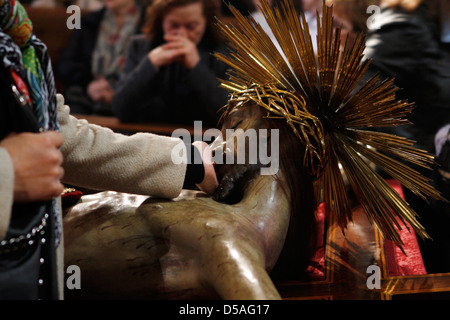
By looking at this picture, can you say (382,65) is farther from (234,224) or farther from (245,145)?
(234,224)

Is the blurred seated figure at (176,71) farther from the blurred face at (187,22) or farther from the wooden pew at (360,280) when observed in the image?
the wooden pew at (360,280)

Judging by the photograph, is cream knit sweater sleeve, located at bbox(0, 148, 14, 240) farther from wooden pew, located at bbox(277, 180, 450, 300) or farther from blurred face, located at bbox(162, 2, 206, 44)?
blurred face, located at bbox(162, 2, 206, 44)

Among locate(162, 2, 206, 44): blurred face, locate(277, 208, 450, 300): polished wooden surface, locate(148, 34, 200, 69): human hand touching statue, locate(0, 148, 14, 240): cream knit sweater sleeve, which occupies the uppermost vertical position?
locate(162, 2, 206, 44): blurred face

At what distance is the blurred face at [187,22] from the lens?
7.22ft

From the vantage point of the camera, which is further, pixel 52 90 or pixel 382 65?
pixel 382 65

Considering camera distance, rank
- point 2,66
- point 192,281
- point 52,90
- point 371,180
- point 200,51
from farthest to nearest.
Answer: point 200,51, point 371,180, point 192,281, point 52,90, point 2,66

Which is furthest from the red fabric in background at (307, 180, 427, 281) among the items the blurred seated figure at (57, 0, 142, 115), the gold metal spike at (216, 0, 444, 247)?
the blurred seated figure at (57, 0, 142, 115)

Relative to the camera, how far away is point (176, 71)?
2285 millimetres

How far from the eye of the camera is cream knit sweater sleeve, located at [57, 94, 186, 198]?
956 mm

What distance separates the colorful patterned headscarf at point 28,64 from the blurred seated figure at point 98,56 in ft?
6.16

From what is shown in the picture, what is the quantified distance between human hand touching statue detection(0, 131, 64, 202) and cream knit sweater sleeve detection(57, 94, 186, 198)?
206mm

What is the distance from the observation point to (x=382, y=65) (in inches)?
72.6
